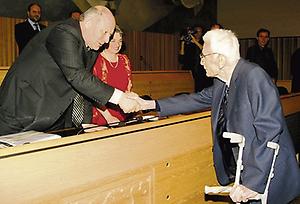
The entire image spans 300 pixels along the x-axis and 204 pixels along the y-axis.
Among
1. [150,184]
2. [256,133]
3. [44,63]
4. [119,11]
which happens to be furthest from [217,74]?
[119,11]

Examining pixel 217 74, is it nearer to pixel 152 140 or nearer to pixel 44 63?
pixel 152 140

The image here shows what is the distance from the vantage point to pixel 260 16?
43.3ft

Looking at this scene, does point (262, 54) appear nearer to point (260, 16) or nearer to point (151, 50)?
point (151, 50)

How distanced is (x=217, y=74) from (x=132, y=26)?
8.32 meters

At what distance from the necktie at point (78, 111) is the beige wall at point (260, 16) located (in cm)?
1056

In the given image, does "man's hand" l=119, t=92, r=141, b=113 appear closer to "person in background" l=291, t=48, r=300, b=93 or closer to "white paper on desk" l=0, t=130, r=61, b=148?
"white paper on desk" l=0, t=130, r=61, b=148

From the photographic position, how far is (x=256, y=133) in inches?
101

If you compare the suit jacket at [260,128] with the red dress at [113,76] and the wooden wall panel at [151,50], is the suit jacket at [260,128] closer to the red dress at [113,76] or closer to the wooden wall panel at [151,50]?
the red dress at [113,76]

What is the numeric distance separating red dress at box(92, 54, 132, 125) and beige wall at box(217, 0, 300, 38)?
9798 millimetres

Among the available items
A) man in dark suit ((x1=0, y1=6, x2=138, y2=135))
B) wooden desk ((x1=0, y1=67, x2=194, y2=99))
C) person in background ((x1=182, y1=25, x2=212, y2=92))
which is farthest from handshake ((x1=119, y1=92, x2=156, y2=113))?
person in background ((x1=182, y1=25, x2=212, y2=92))

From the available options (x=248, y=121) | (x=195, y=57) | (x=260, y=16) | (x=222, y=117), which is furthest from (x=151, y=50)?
(x=248, y=121)

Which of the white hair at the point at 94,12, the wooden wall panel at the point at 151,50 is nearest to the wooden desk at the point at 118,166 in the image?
the white hair at the point at 94,12

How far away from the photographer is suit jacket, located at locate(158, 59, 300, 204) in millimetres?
2518

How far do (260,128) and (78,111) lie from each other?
4.70 ft
